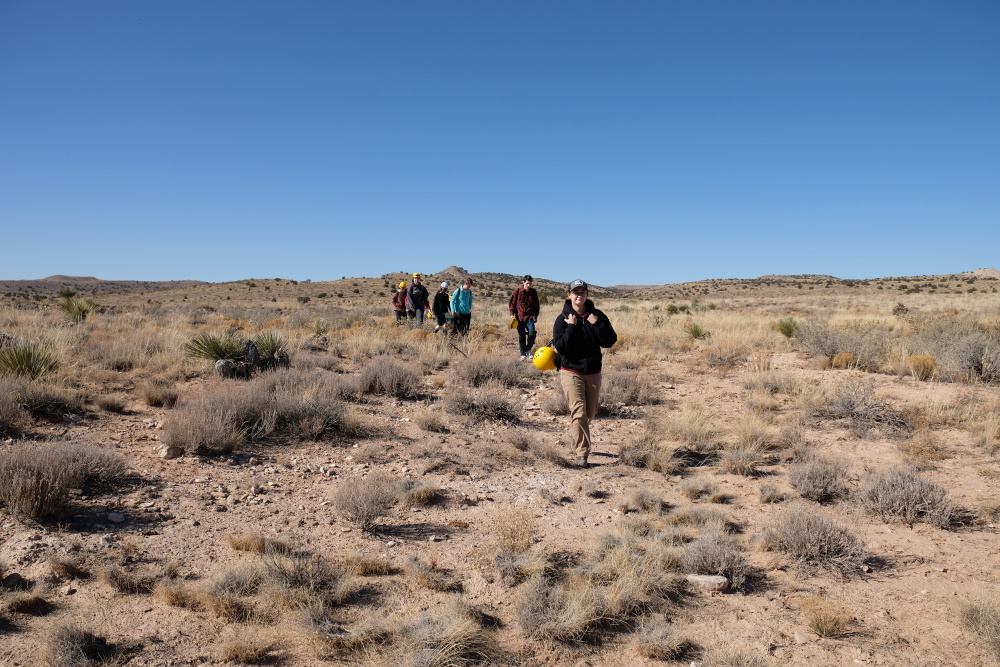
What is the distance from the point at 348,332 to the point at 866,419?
11047 millimetres

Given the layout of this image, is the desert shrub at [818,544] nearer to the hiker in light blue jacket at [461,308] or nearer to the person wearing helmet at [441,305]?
the hiker in light blue jacket at [461,308]

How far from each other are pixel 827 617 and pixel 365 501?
3.32 m

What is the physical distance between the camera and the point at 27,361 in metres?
7.13

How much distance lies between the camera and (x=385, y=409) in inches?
305

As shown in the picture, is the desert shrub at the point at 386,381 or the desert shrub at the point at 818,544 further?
the desert shrub at the point at 386,381

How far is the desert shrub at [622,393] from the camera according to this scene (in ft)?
27.1

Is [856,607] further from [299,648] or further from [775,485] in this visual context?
[299,648]

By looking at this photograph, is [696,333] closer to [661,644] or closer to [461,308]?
[461,308]

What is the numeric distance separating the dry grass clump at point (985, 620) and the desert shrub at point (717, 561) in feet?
3.96

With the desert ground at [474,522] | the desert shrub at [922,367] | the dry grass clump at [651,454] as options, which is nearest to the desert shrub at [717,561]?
the desert ground at [474,522]

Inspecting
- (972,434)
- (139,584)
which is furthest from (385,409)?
(972,434)

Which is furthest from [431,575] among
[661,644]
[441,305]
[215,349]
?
[441,305]

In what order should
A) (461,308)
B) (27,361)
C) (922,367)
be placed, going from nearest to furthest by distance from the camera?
(27,361) < (922,367) < (461,308)

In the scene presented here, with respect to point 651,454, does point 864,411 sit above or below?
above
